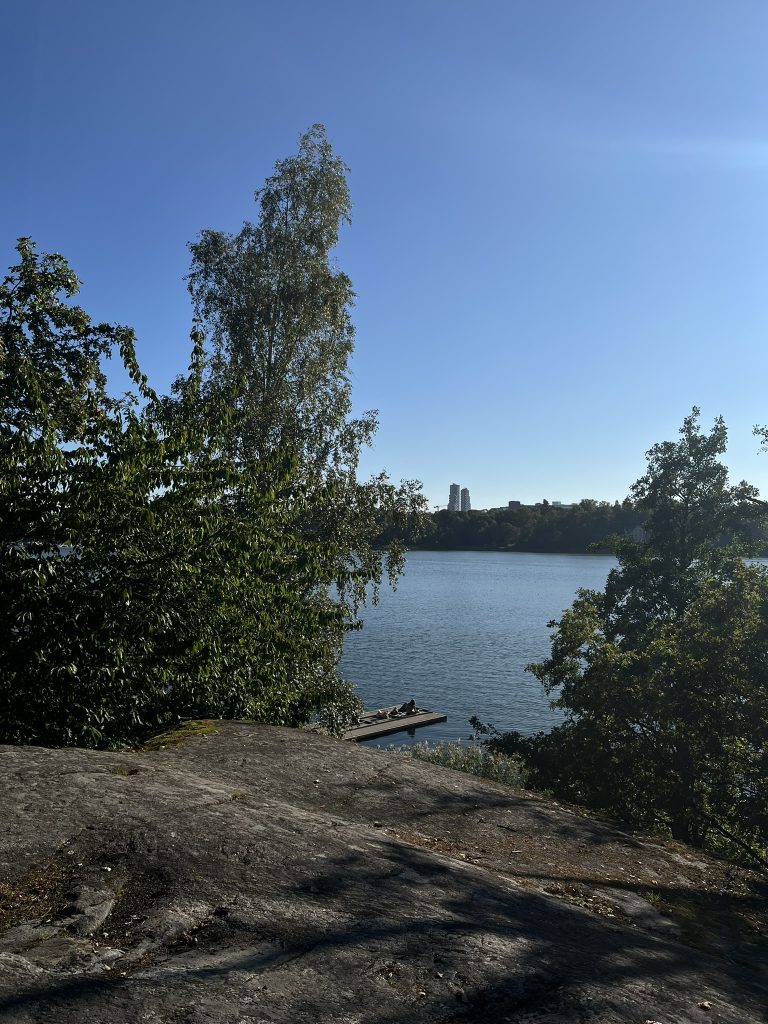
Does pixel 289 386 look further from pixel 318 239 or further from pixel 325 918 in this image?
pixel 325 918

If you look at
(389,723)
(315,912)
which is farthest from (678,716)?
(389,723)

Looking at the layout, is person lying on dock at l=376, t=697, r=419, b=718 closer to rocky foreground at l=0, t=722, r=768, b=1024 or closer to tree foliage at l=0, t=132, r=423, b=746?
tree foliage at l=0, t=132, r=423, b=746

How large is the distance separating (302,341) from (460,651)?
39137 mm

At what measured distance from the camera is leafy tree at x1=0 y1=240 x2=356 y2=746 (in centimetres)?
799

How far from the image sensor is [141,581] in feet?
27.8

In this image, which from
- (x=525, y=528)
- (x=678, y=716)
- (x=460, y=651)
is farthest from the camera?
(x=525, y=528)

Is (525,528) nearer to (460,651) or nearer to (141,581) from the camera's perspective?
(460,651)

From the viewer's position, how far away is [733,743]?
14141 mm

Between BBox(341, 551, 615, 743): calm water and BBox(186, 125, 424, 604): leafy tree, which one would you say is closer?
BBox(186, 125, 424, 604): leafy tree

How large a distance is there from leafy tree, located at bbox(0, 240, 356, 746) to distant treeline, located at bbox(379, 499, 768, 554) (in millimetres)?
114128

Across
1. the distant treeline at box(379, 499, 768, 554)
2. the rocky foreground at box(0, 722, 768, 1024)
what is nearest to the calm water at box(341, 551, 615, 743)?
the distant treeline at box(379, 499, 768, 554)

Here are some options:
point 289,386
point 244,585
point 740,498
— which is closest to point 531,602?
point 740,498

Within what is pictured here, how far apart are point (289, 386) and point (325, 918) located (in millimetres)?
17778

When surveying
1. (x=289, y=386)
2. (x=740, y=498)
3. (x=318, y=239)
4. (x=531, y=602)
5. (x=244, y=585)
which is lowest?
(x=531, y=602)
